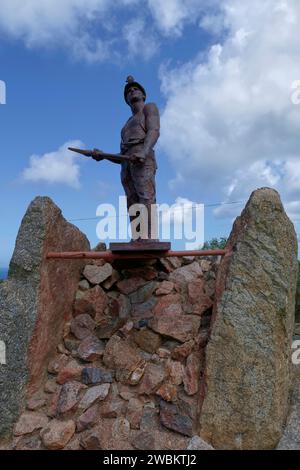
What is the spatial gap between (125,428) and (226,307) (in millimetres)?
1654

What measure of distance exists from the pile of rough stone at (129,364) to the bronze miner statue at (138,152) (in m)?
0.86

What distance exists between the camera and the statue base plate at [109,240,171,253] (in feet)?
15.1

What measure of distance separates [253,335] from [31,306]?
2.55 m

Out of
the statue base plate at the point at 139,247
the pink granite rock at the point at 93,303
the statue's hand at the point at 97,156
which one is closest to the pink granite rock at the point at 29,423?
the pink granite rock at the point at 93,303

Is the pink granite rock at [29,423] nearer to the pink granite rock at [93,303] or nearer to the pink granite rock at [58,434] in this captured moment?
the pink granite rock at [58,434]

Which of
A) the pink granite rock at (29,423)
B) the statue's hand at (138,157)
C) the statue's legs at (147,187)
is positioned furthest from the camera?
the statue's legs at (147,187)

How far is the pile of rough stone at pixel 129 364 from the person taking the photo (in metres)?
3.85

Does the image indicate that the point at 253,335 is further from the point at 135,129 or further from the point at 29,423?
the point at 135,129

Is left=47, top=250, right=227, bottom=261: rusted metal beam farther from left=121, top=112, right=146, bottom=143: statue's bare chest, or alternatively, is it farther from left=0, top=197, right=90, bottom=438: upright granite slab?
left=121, top=112, right=146, bottom=143: statue's bare chest

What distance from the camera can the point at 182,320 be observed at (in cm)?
451

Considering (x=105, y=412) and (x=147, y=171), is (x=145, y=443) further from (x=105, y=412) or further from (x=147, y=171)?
(x=147, y=171)

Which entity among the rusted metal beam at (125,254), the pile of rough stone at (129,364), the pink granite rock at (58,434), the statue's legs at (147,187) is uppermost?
the statue's legs at (147,187)

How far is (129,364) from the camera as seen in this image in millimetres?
4301
